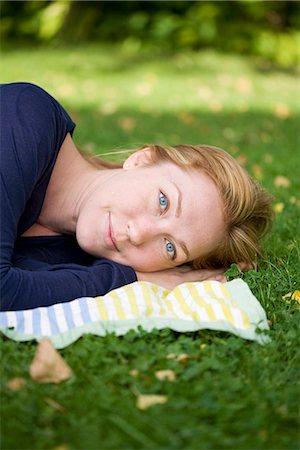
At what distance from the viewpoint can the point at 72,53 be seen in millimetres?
10961

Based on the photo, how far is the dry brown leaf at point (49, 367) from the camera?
6.53ft

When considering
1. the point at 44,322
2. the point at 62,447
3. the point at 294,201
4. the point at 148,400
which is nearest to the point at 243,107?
the point at 294,201

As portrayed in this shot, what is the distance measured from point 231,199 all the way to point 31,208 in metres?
0.79

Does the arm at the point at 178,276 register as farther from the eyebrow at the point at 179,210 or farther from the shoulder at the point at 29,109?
the shoulder at the point at 29,109

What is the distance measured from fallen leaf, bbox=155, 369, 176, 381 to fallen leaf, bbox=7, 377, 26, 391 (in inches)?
14.5

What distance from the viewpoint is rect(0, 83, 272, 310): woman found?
2.60m

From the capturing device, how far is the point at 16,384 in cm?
193

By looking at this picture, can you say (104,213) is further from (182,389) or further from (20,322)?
(182,389)

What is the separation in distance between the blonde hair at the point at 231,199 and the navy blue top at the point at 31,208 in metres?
0.40

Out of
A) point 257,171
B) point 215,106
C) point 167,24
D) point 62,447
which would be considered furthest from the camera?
point 167,24

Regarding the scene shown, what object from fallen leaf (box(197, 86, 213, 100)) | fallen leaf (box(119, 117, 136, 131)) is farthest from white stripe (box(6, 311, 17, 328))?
fallen leaf (box(197, 86, 213, 100))

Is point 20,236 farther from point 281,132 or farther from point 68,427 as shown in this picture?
point 281,132

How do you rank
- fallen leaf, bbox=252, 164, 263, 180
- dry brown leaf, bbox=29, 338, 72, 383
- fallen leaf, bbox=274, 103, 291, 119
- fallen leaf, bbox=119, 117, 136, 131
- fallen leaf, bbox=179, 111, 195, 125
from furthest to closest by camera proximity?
fallen leaf, bbox=274, 103, 291, 119 → fallen leaf, bbox=179, 111, 195, 125 → fallen leaf, bbox=119, 117, 136, 131 → fallen leaf, bbox=252, 164, 263, 180 → dry brown leaf, bbox=29, 338, 72, 383

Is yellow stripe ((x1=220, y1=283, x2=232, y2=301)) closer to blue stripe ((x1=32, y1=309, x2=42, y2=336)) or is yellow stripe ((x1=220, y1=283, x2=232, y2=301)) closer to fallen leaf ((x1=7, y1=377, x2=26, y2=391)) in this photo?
blue stripe ((x1=32, y1=309, x2=42, y2=336))
